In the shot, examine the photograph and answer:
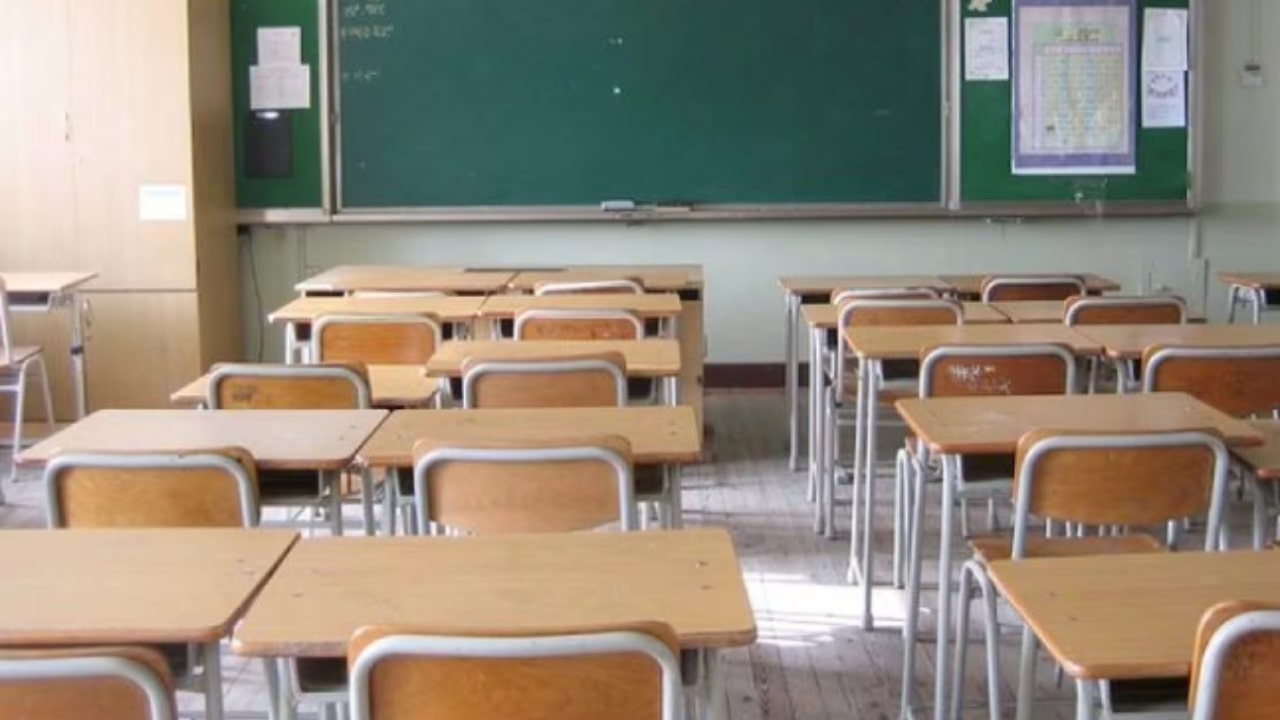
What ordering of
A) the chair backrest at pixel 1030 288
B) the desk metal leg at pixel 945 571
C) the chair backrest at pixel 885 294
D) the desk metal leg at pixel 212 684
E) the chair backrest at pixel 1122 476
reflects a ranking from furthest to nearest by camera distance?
the chair backrest at pixel 1030 288
the chair backrest at pixel 885 294
the desk metal leg at pixel 945 571
the chair backrest at pixel 1122 476
the desk metal leg at pixel 212 684

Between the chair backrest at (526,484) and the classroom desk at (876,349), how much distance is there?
173 centimetres

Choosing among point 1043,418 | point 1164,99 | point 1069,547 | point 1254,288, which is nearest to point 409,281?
point 1254,288

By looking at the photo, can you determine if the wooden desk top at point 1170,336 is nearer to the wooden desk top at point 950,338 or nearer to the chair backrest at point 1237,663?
A: the wooden desk top at point 950,338

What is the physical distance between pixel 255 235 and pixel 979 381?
16.6ft

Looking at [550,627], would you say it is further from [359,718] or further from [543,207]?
[543,207]

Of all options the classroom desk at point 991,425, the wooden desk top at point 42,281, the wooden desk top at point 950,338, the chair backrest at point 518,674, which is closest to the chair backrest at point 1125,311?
the wooden desk top at point 950,338

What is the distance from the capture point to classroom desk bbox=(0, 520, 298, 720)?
6.49 ft

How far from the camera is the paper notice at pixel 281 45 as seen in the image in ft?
26.4

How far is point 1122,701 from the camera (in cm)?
214

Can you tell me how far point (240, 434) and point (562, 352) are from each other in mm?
1228

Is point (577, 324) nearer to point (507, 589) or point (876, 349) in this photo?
point (876, 349)

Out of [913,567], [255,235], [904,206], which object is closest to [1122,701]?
[913,567]

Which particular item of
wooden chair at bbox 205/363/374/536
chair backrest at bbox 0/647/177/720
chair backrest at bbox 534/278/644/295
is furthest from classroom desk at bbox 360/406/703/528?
chair backrest at bbox 534/278/644/295

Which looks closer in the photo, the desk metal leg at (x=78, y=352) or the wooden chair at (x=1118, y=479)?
the wooden chair at (x=1118, y=479)
